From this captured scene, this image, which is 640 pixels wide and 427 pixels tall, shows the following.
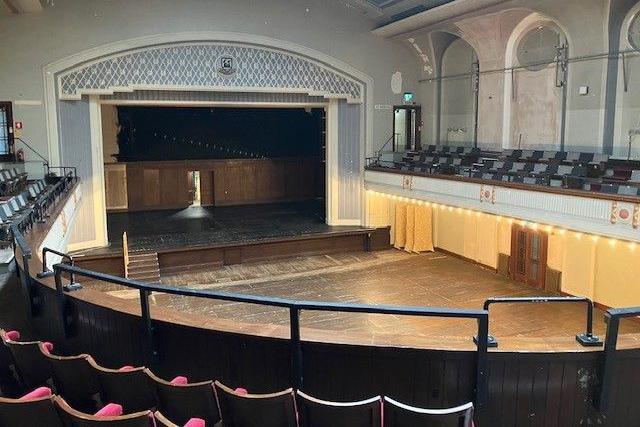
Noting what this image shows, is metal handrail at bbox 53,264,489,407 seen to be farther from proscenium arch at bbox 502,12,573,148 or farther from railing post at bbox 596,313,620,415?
proscenium arch at bbox 502,12,573,148

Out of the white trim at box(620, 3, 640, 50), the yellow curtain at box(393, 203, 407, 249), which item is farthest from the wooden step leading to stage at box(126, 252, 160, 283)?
the white trim at box(620, 3, 640, 50)

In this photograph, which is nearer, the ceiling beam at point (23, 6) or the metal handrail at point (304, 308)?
the metal handrail at point (304, 308)

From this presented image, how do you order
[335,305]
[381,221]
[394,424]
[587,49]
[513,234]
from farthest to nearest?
1. [381,221]
2. [513,234]
3. [587,49]
4. [335,305]
5. [394,424]

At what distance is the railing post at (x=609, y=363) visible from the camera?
2.64 metres

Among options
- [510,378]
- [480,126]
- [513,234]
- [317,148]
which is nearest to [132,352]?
[510,378]

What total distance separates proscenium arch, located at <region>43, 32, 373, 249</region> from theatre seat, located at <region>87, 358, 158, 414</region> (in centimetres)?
1206

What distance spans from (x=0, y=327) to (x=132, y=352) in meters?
1.36

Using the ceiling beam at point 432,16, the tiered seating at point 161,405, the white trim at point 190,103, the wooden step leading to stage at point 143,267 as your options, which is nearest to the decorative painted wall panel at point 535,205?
the white trim at point 190,103

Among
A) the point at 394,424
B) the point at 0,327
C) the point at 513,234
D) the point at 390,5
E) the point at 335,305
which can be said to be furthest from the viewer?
the point at 390,5

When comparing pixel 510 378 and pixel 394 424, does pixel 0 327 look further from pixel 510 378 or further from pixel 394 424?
pixel 510 378

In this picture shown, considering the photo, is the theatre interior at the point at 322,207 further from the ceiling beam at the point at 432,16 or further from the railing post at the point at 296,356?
the ceiling beam at the point at 432,16

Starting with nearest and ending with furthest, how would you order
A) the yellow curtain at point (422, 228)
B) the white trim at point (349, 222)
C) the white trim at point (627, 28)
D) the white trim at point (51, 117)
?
1. the white trim at point (627, 28)
2. the white trim at point (51, 117)
3. the yellow curtain at point (422, 228)
4. the white trim at point (349, 222)

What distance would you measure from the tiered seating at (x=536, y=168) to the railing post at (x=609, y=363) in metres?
7.42

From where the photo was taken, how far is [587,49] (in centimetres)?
1216
